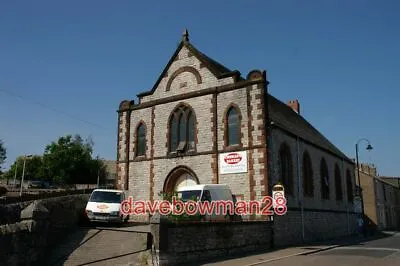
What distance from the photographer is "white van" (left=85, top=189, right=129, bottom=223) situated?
20172 mm

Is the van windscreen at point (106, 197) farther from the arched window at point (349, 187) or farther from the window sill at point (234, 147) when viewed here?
the arched window at point (349, 187)

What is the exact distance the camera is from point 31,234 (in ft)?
46.0

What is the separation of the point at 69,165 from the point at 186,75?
160 ft

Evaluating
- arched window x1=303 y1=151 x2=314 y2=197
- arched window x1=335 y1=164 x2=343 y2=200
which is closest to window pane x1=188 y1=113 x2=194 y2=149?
arched window x1=303 y1=151 x2=314 y2=197

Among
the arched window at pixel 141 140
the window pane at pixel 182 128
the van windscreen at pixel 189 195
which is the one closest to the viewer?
the van windscreen at pixel 189 195

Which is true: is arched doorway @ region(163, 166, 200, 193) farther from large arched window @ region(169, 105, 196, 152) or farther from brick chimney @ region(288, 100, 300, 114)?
brick chimney @ region(288, 100, 300, 114)

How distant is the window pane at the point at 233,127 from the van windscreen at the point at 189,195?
15.5 ft

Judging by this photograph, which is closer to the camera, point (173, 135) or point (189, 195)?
point (189, 195)

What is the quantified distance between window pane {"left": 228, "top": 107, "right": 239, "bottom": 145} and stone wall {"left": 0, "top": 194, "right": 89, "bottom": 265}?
9990 mm

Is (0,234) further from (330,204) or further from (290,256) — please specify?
(330,204)

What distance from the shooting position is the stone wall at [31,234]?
42.7ft

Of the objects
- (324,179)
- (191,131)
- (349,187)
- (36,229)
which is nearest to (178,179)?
(191,131)

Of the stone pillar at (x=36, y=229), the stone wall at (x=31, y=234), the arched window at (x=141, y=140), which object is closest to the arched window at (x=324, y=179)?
the arched window at (x=141, y=140)

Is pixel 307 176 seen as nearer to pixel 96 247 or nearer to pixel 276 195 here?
pixel 276 195
